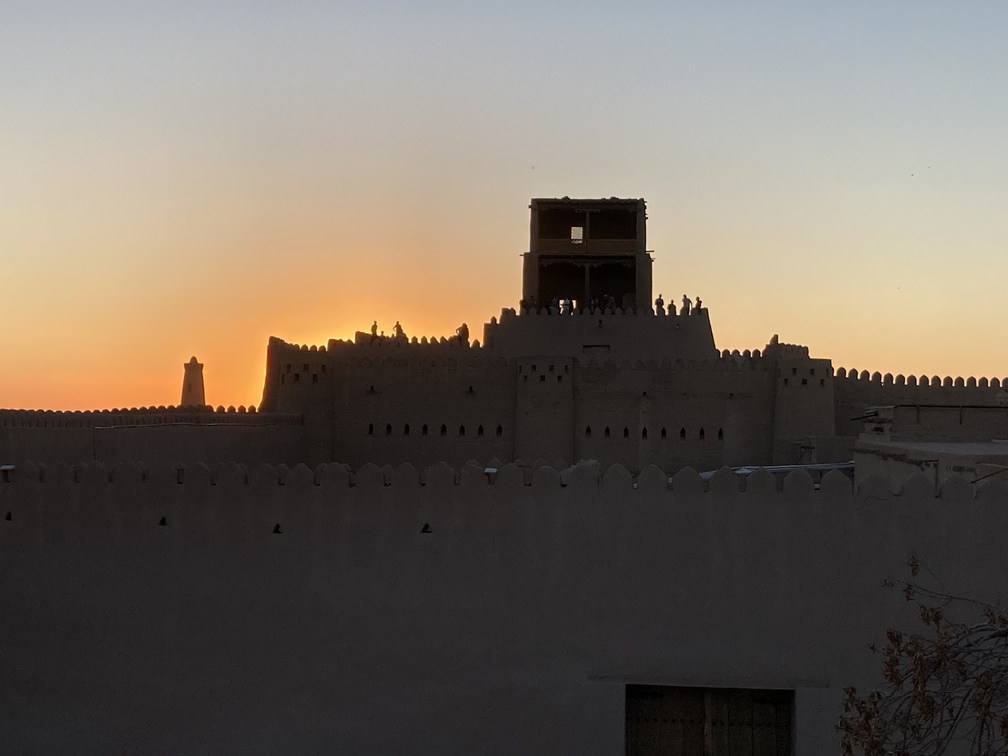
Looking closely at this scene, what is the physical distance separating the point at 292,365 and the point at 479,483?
11.7m

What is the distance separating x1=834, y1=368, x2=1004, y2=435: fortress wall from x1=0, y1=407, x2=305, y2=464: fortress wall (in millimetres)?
12135

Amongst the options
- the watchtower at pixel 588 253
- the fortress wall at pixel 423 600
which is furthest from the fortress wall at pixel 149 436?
the watchtower at pixel 588 253

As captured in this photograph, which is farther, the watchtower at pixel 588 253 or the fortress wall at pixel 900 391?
the watchtower at pixel 588 253

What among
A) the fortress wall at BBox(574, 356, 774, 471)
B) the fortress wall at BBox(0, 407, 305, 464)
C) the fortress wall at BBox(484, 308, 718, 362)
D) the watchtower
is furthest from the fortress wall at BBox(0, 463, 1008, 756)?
the watchtower

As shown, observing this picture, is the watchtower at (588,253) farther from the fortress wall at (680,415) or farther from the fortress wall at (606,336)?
the fortress wall at (680,415)

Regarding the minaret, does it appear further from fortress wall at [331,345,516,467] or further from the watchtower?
the watchtower

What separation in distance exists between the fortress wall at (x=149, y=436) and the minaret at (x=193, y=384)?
6304 mm

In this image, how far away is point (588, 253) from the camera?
1211 inches

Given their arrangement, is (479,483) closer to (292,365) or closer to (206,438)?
(206,438)

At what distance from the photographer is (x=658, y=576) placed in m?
10.7

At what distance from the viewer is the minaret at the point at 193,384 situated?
2667 cm

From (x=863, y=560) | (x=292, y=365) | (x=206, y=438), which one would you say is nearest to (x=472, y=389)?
(x=292, y=365)

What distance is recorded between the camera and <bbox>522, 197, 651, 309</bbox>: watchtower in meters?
30.5

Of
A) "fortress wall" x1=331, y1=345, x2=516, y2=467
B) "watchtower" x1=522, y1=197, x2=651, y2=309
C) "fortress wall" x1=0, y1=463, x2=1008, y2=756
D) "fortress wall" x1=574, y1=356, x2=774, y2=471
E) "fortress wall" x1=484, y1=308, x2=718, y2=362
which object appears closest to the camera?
"fortress wall" x1=0, y1=463, x2=1008, y2=756
